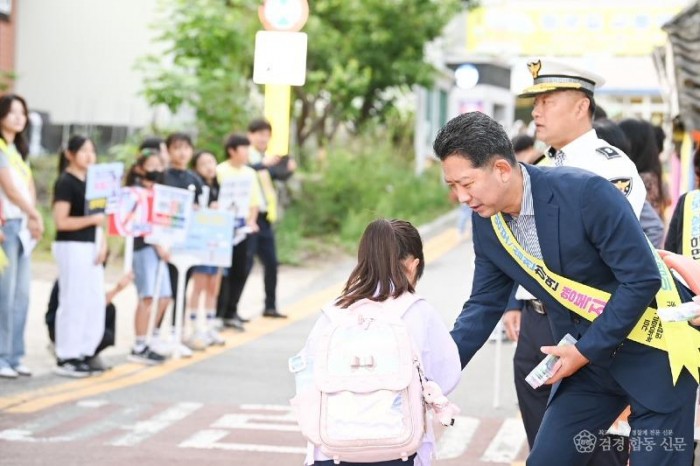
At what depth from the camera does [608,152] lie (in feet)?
18.4

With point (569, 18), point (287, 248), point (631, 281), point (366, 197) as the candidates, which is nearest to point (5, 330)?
point (631, 281)

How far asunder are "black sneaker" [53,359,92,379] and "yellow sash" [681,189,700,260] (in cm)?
584

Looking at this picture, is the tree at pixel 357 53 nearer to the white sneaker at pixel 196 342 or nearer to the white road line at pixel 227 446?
the white sneaker at pixel 196 342

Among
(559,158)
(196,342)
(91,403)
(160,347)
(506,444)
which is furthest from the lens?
(196,342)

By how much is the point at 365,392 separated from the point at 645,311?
0.98 metres

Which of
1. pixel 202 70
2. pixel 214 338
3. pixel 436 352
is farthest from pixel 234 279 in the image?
pixel 436 352

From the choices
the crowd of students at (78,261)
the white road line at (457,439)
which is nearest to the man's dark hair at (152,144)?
the crowd of students at (78,261)

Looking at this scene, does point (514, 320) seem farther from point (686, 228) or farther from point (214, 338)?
point (214, 338)

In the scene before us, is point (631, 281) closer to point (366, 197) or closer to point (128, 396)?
point (128, 396)

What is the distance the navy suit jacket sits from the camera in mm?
4418

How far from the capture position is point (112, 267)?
55.0ft

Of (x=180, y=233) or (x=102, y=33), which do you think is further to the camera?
(x=102, y=33)

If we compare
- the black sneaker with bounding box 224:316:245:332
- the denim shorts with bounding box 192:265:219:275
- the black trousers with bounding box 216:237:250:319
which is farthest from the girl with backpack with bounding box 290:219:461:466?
the black sneaker with bounding box 224:316:245:332

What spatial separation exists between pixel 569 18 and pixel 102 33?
21.4 meters
